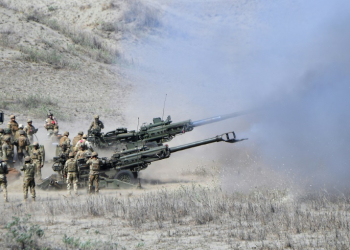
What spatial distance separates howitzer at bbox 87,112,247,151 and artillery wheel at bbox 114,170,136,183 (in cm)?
221

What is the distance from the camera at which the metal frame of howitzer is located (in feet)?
51.5

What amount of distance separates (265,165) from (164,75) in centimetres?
2057

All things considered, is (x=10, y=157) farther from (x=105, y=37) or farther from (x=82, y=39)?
(x=105, y=37)

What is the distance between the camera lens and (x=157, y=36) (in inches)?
1622

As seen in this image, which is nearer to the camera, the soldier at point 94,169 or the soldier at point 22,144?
the soldier at point 94,169

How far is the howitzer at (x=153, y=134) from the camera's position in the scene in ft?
60.0

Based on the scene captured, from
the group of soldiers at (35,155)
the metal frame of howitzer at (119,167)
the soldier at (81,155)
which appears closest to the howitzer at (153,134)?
the group of soldiers at (35,155)

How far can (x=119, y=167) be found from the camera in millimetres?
15945

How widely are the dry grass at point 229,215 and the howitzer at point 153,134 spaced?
4.12m

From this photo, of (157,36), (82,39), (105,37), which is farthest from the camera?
(157,36)

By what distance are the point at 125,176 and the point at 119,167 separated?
290 mm

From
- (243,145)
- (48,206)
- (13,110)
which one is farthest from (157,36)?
(48,206)

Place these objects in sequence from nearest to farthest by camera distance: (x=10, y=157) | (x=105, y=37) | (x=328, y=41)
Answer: (x=328, y=41)
(x=10, y=157)
(x=105, y=37)

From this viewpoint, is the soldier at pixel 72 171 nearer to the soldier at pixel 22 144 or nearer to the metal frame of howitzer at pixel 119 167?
the metal frame of howitzer at pixel 119 167
